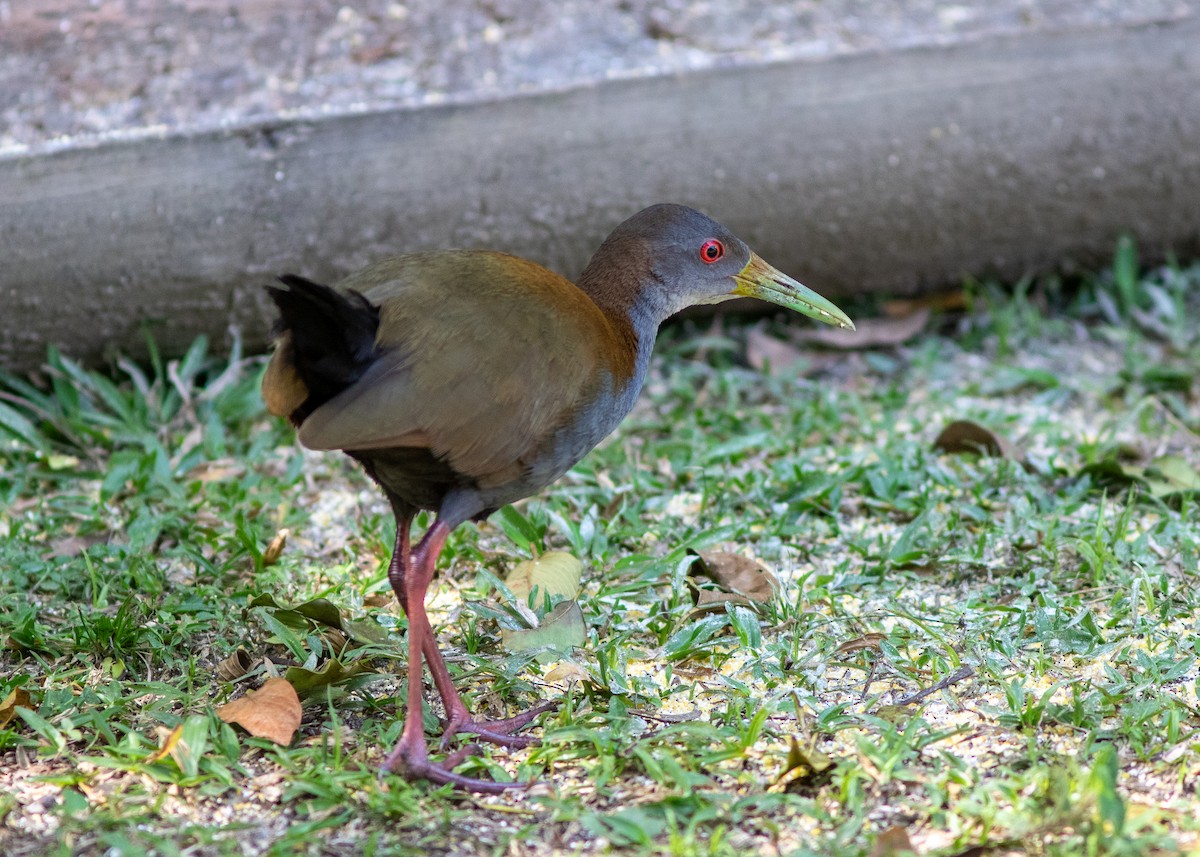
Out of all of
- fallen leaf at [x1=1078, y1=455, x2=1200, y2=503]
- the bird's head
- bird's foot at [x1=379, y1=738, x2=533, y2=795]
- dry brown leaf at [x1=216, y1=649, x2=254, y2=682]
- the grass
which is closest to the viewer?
the grass

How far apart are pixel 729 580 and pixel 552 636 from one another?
1.84 feet

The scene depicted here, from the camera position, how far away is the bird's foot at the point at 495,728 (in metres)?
2.82

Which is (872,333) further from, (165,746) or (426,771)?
(165,746)

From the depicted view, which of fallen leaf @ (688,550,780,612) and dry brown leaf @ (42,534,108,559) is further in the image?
dry brown leaf @ (42,534,108,559)

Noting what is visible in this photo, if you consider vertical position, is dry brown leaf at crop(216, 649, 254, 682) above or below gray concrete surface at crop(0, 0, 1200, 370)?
below

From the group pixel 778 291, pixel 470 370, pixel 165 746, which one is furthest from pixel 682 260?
pixel 165 746

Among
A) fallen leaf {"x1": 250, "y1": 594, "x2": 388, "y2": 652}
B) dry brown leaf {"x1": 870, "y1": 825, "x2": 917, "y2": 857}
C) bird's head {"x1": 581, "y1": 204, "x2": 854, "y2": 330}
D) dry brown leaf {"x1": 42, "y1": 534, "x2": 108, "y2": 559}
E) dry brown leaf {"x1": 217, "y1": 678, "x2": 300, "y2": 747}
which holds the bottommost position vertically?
dry brown leaf {"x1": 42, "y1": 534, "x2": 108, "y2": 559}

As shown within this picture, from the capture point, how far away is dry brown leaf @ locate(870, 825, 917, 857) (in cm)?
232

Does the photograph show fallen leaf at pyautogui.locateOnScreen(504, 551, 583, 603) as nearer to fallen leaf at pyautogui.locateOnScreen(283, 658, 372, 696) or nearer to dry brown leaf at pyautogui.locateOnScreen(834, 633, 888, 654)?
Answer: fallen leaf at pyautogui.locateOnScreen(283, 658, 372, 696)

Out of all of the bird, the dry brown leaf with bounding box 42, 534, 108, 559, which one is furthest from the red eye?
the dry brown leaf with bounding box 42, 534, 108, 559

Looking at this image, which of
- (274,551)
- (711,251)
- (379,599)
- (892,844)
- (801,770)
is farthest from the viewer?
(274,551)

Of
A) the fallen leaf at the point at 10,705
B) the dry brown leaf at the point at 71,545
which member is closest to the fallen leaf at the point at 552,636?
the fallen leaf at the point at 10,705

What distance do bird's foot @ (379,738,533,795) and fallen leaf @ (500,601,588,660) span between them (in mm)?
450

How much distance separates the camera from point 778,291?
11.4 ft
